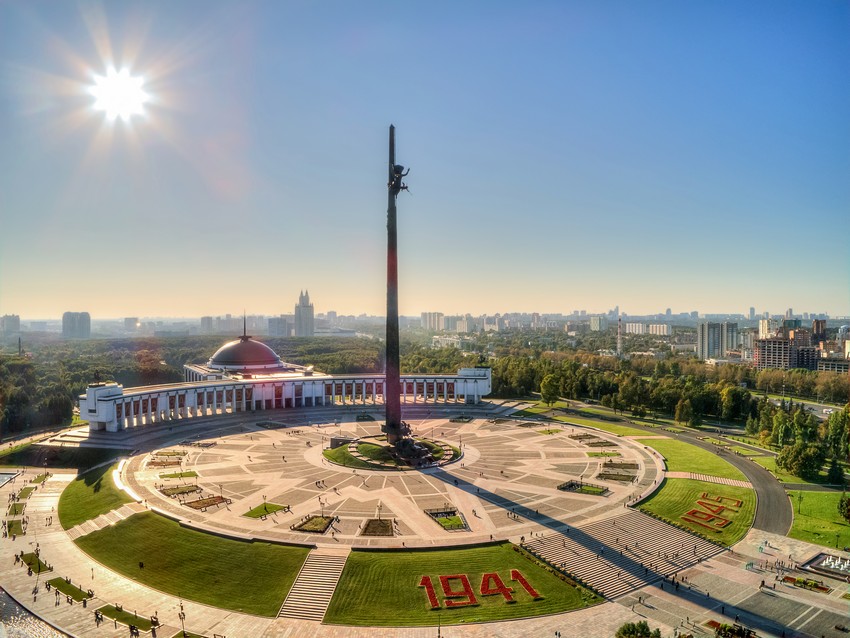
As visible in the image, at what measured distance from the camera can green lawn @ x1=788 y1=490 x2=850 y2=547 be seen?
40319 millimetres

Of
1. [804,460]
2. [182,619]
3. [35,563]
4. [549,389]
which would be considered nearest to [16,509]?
[35,563]

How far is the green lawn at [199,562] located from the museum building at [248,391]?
3748 cm

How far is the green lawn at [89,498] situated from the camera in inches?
1784

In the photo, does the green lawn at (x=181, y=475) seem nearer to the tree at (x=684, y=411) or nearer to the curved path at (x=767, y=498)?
the curved path at (x=767, y=498)

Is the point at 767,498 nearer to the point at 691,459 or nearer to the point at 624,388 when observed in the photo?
the point at 691,459

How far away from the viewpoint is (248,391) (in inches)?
3516

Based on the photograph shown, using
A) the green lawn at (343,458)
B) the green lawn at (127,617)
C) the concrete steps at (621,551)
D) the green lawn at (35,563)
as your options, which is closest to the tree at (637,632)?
the concrete steps at (621,551)

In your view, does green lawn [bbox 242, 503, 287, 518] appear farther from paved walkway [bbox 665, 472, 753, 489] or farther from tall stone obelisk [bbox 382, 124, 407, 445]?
paved walkway [bbox 665, 472, 753, 489]

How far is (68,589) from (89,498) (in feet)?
56.5

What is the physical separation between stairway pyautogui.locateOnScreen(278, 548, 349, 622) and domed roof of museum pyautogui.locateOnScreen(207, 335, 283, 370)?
74647 millimetres

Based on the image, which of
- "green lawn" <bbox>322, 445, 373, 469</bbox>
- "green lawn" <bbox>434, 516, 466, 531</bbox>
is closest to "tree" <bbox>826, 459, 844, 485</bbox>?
"green lawn" <bbox>434, 516, 466, 531</bbox>

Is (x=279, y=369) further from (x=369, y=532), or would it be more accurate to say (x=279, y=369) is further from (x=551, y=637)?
(x=551, y=637)

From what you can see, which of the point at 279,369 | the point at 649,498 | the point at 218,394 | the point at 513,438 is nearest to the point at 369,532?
the point at 649,498

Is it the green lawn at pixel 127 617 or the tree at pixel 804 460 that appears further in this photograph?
the tree at pixel 804 460
